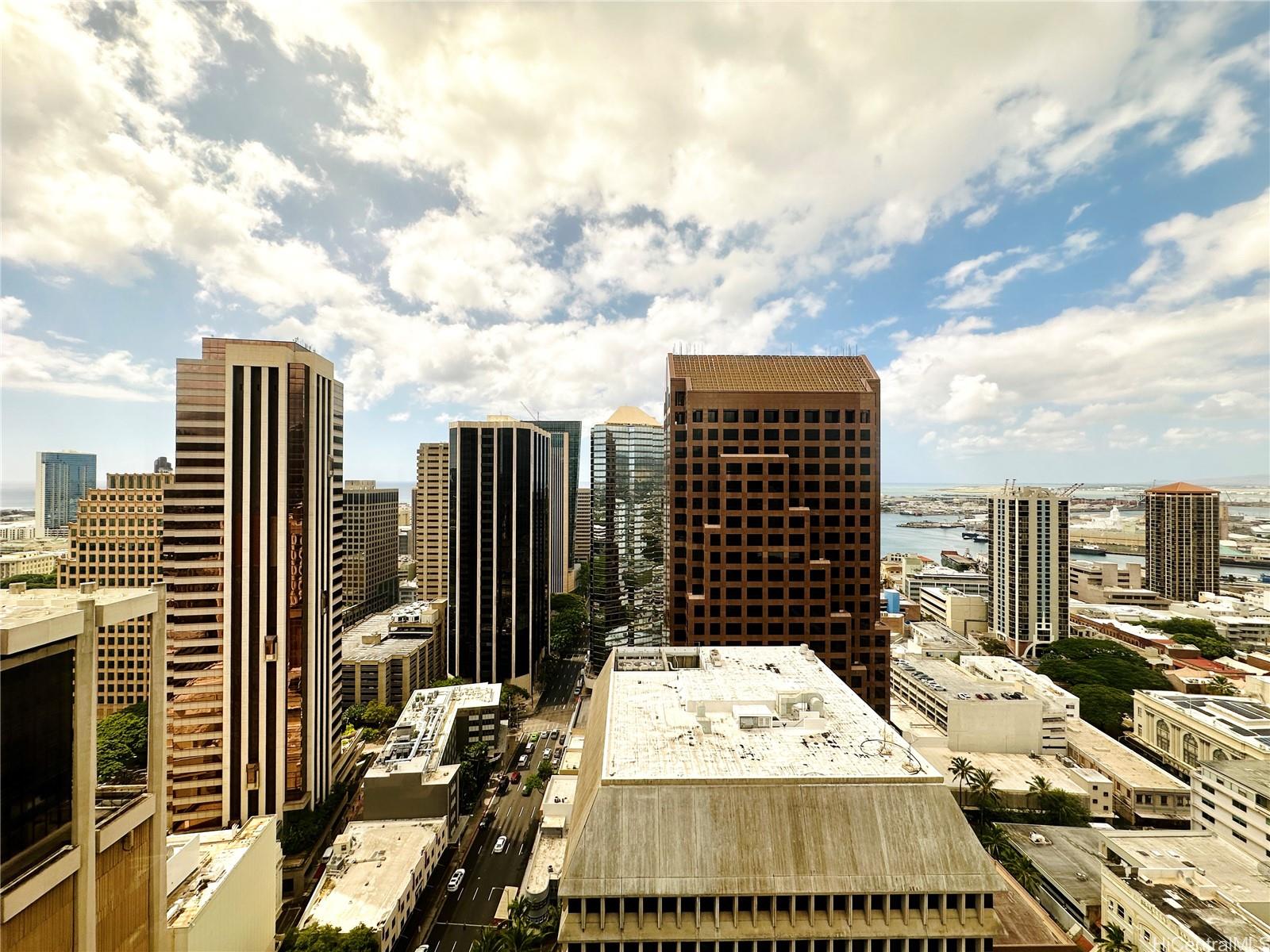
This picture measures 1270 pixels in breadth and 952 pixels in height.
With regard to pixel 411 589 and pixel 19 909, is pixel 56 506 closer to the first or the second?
pixel 19 909

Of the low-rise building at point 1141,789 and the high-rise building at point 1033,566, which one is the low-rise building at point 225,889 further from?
the high-rise building at point 1033,566

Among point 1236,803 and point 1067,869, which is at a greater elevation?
point 1236,803

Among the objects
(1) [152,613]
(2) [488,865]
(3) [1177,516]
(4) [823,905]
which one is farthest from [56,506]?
(3) [1177,516]

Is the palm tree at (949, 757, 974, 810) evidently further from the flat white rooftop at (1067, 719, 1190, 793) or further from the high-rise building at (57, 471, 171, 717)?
the high-rise building at (57, 471, 171, 717)

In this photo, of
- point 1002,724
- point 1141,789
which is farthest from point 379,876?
point 1141,789

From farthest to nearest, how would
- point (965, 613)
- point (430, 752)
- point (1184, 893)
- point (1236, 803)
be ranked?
point (965, 613)
point (430, 752)
point (1236, 803)
point (1184, 893)

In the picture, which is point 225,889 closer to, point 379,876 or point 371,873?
point 379,876

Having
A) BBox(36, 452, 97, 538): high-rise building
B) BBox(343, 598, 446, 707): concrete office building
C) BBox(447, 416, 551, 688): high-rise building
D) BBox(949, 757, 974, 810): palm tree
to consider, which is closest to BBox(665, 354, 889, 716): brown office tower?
BBox(949, 757, 974, 810): palm tree
